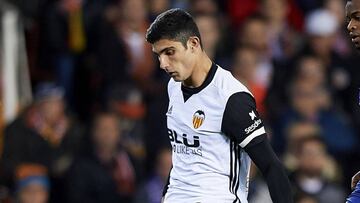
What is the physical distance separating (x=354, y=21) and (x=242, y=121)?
846mm

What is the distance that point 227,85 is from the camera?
21.5 ft

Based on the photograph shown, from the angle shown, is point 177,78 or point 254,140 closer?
point 254,140

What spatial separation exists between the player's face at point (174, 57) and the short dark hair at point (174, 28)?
0.09 feet

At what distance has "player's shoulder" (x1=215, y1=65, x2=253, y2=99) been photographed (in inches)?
256

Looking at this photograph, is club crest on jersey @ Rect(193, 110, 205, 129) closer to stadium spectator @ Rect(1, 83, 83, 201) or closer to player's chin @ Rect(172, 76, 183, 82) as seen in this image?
player's chin @ Rect(172, 76, 183, 82)

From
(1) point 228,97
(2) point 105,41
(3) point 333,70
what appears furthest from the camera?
(3) point 333,70

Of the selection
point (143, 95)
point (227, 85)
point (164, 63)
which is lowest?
point (143, 95)

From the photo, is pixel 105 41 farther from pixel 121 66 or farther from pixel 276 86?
pixel 276 86

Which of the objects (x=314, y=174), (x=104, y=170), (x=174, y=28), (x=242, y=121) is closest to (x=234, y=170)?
(x=242, y=121)

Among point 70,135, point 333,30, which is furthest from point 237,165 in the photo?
point 333,30

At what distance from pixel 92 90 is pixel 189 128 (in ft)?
19.5

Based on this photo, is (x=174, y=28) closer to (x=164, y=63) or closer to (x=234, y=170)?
(x=164, y=63)

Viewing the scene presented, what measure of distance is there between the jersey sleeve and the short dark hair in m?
0.43

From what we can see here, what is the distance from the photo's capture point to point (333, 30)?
43.8 ft
